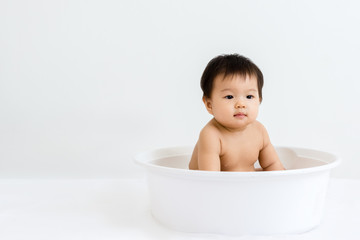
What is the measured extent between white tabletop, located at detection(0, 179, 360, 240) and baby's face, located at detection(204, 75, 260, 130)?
14.6 inches

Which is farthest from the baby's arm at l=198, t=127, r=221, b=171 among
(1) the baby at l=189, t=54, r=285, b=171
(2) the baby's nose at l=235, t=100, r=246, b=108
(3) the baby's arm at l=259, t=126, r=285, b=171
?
(3) the baby's arm at l=259, t=126, r=285, b=171

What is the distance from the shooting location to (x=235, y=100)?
1263 millimetres

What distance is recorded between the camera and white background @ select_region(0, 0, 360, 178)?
1.90 m

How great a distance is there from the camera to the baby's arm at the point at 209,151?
4.07ft

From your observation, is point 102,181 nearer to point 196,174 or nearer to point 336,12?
point 196,174

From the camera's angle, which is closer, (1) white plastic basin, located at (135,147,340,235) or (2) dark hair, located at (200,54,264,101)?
(1) white plastic basin, located at (135,147,340,235)

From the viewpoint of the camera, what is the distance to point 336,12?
6.25 feet

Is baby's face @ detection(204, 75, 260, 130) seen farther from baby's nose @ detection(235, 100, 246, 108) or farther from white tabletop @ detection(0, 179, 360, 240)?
white tabletop @ detection(0, 179, 360, 240)

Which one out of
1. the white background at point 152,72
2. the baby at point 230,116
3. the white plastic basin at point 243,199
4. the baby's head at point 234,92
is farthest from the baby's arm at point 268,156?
the white background at point 152,72

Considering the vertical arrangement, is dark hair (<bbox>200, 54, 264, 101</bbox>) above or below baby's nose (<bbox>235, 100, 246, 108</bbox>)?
above

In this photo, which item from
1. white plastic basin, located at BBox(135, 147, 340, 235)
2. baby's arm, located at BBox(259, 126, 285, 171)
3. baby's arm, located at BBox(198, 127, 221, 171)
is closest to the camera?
white plastic basin, located at BBox(135, 147, 340, 235)

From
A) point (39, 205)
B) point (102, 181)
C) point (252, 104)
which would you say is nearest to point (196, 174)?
point (252, 104)

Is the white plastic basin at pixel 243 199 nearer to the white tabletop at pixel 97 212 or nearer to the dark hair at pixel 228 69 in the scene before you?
the white tabletop at pixel 97 212

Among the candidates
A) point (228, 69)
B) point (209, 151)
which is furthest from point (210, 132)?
point (228, 69)
